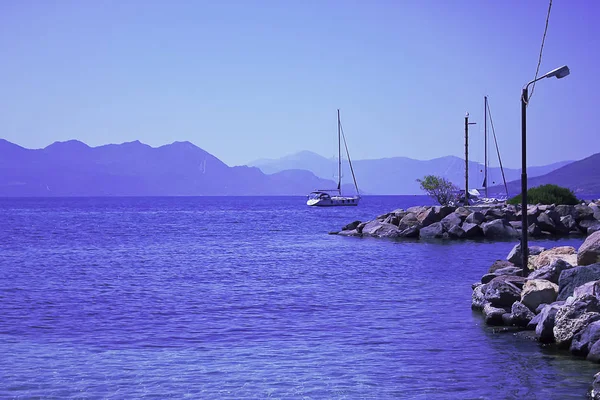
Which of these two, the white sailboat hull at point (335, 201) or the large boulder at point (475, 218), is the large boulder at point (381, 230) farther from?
the white sailboat hull at point (335, 201)

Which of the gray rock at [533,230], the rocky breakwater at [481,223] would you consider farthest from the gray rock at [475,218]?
the gray rock at [533,230]

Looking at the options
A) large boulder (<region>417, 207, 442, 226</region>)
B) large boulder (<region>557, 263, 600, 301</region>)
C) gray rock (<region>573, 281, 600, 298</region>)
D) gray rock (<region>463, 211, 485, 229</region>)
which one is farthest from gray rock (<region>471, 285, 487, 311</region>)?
large boulder (<region>417, 207, 442, 226</region>)

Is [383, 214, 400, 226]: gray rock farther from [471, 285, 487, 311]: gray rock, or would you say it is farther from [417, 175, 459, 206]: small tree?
[471, 285, 487, 311]: gray rock


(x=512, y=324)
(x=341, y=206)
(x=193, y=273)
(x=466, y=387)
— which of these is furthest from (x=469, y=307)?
(x=341, y=206)

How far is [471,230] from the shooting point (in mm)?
47531

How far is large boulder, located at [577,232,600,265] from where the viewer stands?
17.7 meters

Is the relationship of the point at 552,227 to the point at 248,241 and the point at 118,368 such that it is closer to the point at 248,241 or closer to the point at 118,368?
the point at 248,241

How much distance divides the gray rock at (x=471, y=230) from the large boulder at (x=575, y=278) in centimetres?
3122

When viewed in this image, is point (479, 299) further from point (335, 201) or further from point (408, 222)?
point (335, 201)

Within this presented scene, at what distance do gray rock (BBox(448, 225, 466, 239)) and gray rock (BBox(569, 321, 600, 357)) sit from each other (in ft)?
113

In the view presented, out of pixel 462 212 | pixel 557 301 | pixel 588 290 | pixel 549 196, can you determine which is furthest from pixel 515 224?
pixel 588 290

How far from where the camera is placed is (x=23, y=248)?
43750mm

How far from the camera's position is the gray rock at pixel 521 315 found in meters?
16.5

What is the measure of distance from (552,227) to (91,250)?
31.3 metres
